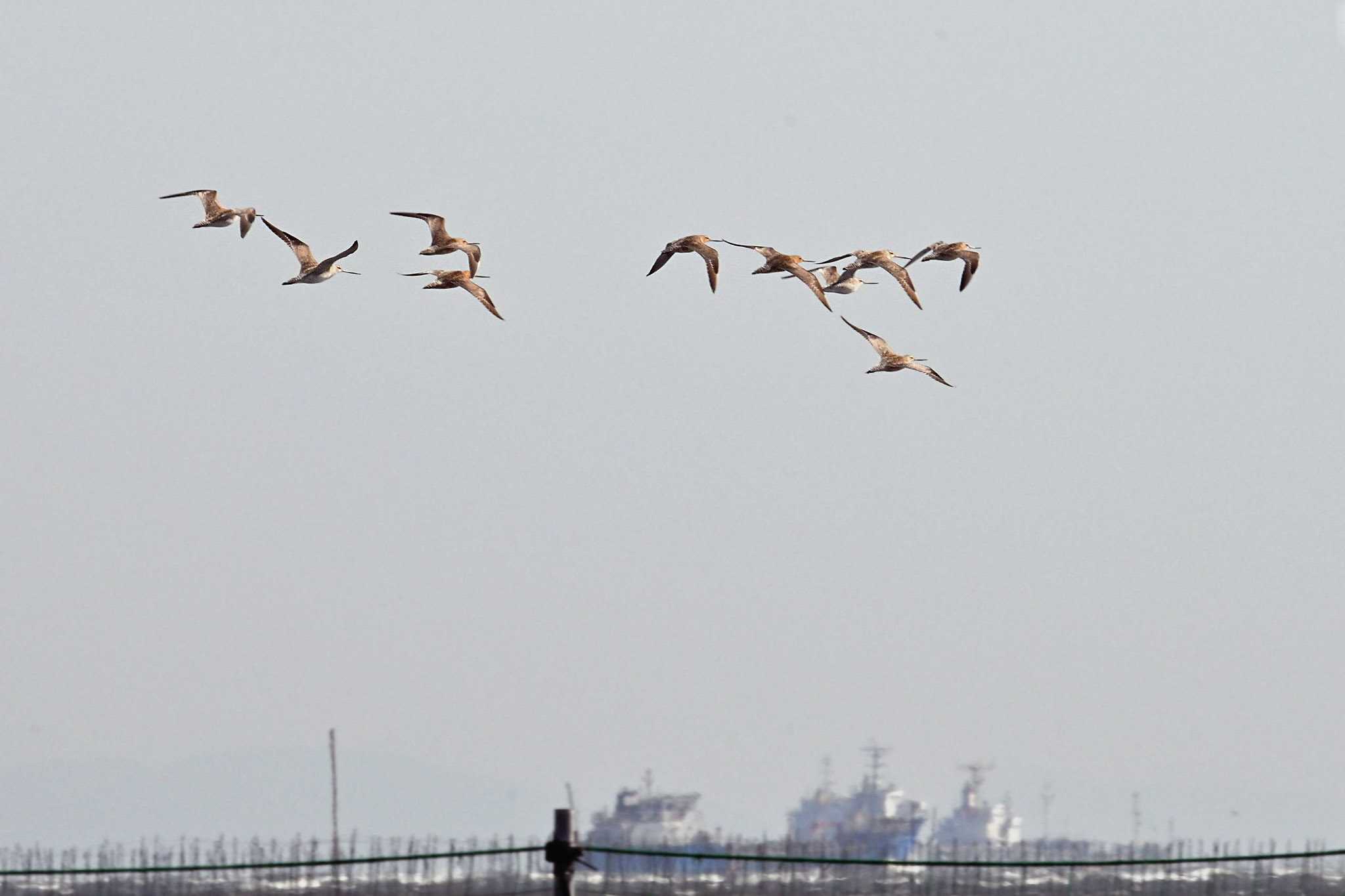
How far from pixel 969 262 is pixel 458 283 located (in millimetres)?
6937

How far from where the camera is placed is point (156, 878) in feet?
275

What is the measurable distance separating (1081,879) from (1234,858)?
76682 mm

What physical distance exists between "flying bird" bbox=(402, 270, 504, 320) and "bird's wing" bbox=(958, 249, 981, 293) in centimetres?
635

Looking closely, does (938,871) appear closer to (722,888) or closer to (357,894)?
(357,894)

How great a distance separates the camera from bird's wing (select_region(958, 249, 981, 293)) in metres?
26.4

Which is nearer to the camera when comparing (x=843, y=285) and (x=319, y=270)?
(x=319, y=270)

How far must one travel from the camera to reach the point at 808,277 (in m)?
24.2

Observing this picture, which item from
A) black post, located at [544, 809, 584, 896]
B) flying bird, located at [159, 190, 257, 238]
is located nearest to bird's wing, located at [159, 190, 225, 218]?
flying bird, located at [159, 190, 257, 238]

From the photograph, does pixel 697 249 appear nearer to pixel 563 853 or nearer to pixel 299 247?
pixel 299 247

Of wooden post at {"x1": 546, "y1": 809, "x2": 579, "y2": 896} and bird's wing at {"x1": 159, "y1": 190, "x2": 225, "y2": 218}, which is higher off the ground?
bird's wing at {"x1": 159, "y1": 190, "x2": 225, "y2": 218}

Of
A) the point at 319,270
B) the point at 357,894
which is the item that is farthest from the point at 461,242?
the point at 357,894

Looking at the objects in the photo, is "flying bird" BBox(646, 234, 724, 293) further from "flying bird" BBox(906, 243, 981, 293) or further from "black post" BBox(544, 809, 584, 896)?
"black post" BBox(544, 809, 584, 896)

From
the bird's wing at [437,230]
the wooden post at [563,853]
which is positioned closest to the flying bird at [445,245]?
the bird's wing at [437,230]

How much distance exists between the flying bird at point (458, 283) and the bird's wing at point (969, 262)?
20.8ft
